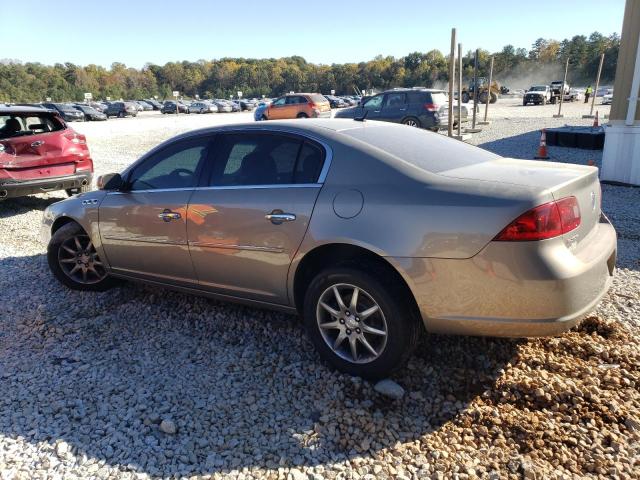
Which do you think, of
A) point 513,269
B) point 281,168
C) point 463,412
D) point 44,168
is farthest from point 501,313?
point 44,168

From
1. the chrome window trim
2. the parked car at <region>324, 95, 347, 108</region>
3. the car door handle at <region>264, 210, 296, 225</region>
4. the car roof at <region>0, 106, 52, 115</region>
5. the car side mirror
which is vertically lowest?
the parked car at <region>324, 95, 347, 108</region>

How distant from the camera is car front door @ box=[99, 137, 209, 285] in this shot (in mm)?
3807

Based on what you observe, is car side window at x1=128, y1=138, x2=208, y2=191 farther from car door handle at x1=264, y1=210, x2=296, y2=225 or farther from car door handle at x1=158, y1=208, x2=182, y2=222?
car door handle at x1=264, y1=210, x2=296, y2=225

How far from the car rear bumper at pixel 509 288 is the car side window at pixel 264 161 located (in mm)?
960

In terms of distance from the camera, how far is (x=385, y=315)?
287 centimetres

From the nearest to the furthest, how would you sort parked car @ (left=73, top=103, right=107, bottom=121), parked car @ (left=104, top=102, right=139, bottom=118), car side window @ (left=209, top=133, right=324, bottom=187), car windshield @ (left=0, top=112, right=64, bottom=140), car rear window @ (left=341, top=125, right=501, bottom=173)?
car rear window @ (left=341, top=125, right=501, bottom=173) → car side window @ (left=209, top=133, right=324, bottom=187) → car windshield @ (left=0, top=112, right=64, bottom=140) → parked car @ (left=73, top=103, right=107, bottom=121) → parked car @ (left=104, top=102, right=139, bottom=118)

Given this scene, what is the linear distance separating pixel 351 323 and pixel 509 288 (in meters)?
0.96

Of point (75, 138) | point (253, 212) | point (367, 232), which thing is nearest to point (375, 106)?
point (75, 138)

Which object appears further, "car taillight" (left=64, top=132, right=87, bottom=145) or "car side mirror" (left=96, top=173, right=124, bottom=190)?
"car taillight" (left=64, top=132, right=87, bottom=145)

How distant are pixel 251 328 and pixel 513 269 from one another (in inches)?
82.7

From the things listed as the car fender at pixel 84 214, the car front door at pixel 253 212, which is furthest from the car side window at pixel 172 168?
the car fender at pixel 84 214

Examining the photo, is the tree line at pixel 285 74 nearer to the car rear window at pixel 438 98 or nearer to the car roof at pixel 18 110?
the car rear window at pixel 438 98

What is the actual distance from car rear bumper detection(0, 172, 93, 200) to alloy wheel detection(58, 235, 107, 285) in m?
3.47

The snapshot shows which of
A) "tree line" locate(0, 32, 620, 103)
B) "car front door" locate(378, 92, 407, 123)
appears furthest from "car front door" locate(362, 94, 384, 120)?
"tree line" locate(0, 32, 620, 103)
